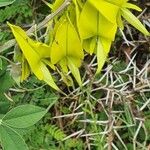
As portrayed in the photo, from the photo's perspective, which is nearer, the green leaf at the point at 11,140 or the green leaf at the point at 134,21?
the green leaf at the point at 134,21

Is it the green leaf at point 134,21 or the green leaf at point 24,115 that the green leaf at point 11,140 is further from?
the green leaf at point 134,21

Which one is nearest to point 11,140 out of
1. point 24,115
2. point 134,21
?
point 24,115

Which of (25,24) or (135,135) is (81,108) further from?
(25,24)

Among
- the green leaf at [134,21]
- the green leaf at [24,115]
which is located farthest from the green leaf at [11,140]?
the green leaf at [134,21]

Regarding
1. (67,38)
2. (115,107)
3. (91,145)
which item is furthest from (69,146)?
(67,38)

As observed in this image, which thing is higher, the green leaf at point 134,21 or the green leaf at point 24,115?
the green leaf at point 134,21
